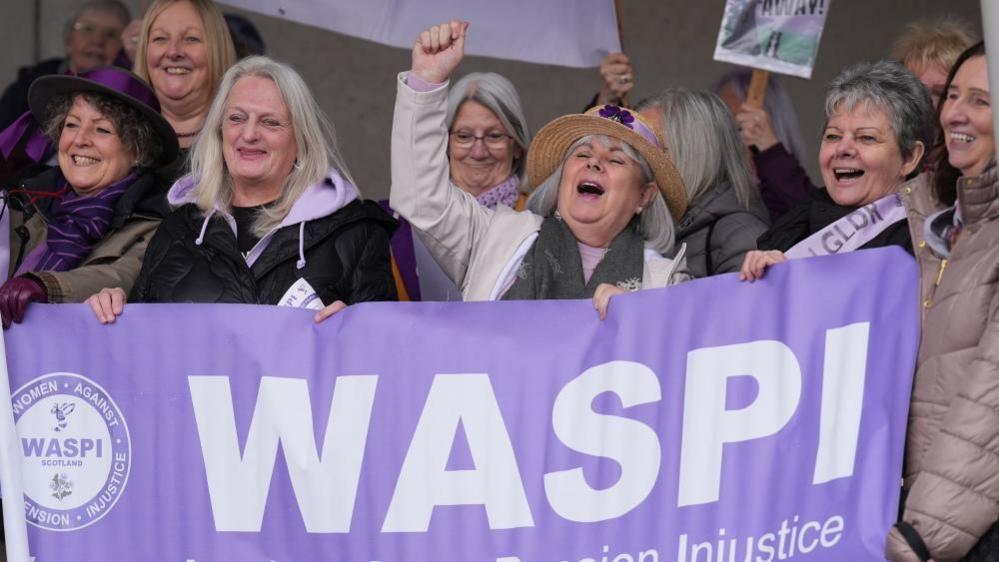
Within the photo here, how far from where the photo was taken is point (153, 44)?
19.2ft

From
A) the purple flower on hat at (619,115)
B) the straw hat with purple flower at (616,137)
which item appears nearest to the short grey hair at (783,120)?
the straw hat with purple flower at (616,137)

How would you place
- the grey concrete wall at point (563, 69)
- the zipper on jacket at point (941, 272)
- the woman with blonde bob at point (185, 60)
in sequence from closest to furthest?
the zipper on jacket at point (941, 272)
the woman with blonde bob at point (185, 60)
the grey concrete wall at point (563, 69)

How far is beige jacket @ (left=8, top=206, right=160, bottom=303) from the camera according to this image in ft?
15.3

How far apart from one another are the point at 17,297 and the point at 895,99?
249cm

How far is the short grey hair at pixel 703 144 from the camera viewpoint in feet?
17.4

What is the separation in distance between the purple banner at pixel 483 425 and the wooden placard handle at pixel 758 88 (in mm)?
2081

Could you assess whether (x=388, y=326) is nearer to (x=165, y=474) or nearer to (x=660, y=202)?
(x=165, y=474)

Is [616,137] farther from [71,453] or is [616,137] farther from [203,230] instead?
[71,453]

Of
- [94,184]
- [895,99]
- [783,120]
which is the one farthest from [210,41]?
[895,99]

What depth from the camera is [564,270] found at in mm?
4715

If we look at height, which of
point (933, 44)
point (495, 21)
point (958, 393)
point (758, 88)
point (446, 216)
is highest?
point (495, 21)

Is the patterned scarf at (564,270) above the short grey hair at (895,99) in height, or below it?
below

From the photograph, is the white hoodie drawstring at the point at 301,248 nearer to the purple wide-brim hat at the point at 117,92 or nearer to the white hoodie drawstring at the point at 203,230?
the white hoodie drawstring at the point at 203,230

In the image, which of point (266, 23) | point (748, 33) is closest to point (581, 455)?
point (748, 33)
